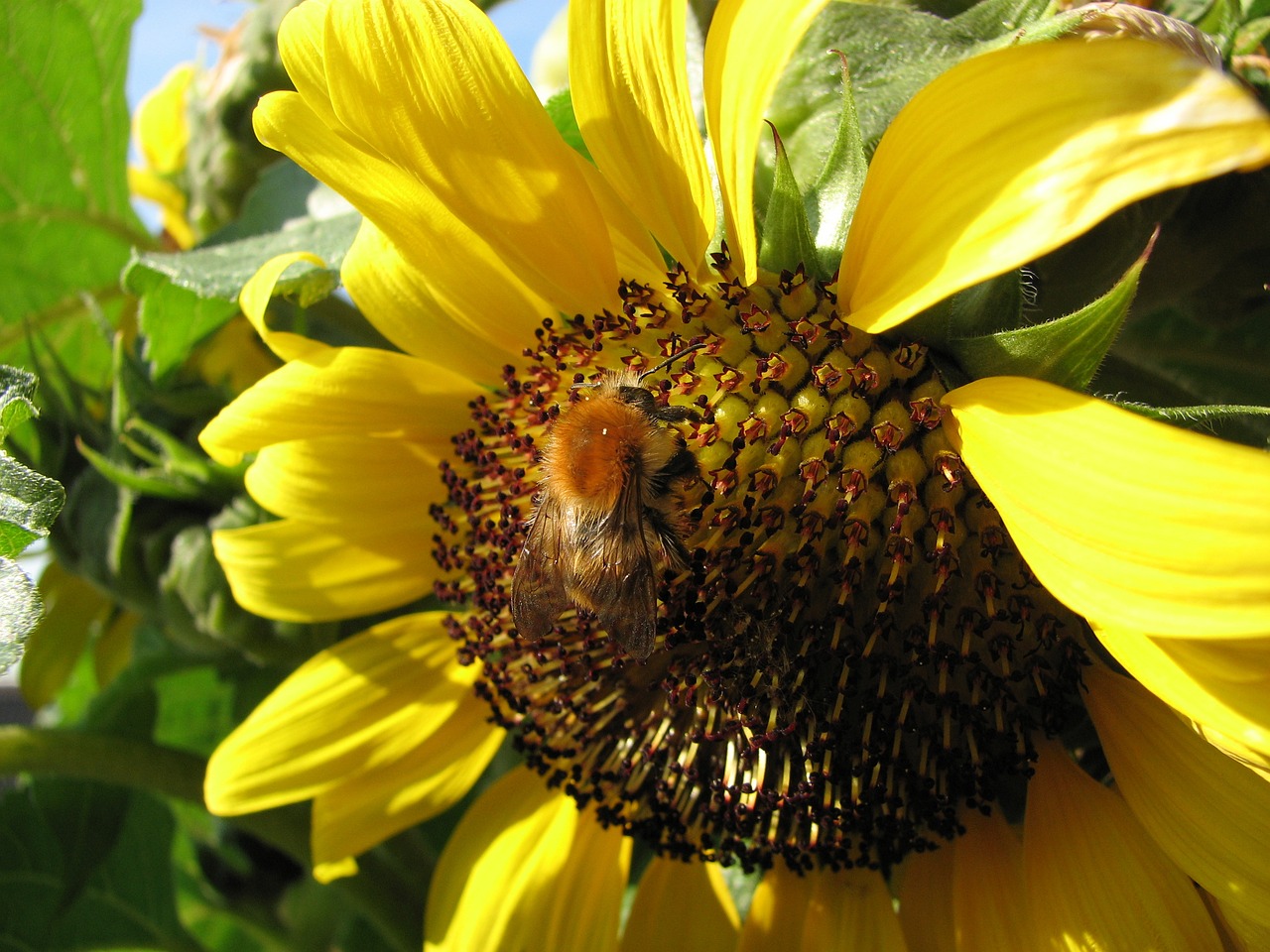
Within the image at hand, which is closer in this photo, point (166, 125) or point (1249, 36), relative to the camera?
point (1249, 36)

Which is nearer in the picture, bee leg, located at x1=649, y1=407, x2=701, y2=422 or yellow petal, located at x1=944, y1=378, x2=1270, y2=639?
yellow petal, located at x1=944, y1=378, x2=1270, y2=639

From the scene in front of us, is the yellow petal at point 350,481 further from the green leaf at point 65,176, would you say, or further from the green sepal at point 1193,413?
the green sepal at point 1193,413

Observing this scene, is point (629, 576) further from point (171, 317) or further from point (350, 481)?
point (171, 317)

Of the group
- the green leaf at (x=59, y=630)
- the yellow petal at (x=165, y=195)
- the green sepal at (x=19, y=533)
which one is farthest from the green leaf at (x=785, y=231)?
the yellow petal at (x=165, y=195)

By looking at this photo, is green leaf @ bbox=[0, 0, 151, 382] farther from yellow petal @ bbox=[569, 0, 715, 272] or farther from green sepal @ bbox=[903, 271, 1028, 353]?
green sepal @ bbox=[903, 271, 1028, 353]

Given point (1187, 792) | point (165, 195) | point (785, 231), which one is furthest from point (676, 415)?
point (165, 195)

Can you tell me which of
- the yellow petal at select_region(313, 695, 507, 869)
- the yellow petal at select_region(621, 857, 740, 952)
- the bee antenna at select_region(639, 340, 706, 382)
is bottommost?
the yellow petal at select_region(621, 857, 740, 952)

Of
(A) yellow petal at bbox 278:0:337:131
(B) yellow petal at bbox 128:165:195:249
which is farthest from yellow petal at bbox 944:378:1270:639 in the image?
(B) yellow petal at bbox 128:165:195:249
